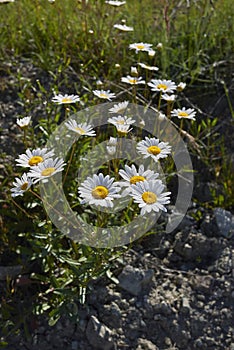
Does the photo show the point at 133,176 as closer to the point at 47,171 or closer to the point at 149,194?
the point at 149,194

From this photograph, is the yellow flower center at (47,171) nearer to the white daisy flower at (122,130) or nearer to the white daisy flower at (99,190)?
the white daisy flower at (99,190)

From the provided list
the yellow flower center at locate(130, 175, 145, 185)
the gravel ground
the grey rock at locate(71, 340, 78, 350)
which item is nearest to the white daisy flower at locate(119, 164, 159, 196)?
the yellow flower center at locate(130, 175, 145, 185)

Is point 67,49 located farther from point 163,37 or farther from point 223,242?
point 223,242

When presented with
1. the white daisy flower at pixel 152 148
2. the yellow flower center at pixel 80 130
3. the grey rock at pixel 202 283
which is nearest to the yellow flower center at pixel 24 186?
the yellow flower center at pixel 80 130

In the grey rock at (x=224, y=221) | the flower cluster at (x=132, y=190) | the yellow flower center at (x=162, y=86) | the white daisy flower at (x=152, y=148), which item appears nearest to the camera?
the flower cluster at (x=132, y=190)

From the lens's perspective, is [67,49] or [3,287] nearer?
[3,287]

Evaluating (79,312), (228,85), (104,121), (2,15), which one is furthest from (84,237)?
(2,15)
